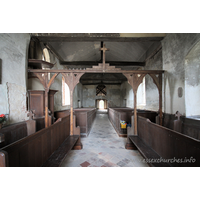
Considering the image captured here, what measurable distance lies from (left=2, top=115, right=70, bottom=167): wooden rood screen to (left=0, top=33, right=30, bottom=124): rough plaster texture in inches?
62.2

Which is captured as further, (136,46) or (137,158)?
(136,46)

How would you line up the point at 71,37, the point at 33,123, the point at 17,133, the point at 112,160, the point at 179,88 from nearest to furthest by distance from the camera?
the point at 112,160 < the point at 17,133 < the point at 33,123 < the point at 179,88 < the point at 71,37

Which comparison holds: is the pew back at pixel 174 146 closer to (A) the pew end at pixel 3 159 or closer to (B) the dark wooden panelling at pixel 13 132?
(A) the pew end at pixel 3 159

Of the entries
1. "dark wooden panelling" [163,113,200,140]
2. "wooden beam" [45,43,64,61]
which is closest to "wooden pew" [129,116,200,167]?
"dark wooden panelling" [163,113,200,140]

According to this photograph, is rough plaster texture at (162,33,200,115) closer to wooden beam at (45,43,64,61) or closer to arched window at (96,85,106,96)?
wooden beam at (45,43,64,61)

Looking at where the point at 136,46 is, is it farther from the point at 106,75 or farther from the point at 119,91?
the point at 119,91

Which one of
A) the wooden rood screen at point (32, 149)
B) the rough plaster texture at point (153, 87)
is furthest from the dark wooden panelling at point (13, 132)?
the rough plaster texture at point (153, 87)

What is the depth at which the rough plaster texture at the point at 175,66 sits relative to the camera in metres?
3.35

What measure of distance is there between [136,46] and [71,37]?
4.32 m

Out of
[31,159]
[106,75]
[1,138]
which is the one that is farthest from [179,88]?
[106,75]

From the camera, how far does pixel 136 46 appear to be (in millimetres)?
6961

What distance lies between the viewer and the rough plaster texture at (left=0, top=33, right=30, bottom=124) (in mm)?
2812

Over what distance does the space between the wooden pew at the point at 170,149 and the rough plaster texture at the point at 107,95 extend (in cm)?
1335

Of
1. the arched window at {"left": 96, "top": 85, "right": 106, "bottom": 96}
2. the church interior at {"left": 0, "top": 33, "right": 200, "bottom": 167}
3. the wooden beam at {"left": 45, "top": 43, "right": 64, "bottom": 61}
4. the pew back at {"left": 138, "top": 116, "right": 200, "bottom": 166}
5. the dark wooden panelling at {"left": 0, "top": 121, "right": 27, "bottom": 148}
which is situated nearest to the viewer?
the pew back at {"left": 138, "top": 116, "right": 200, "bottom": 166}
